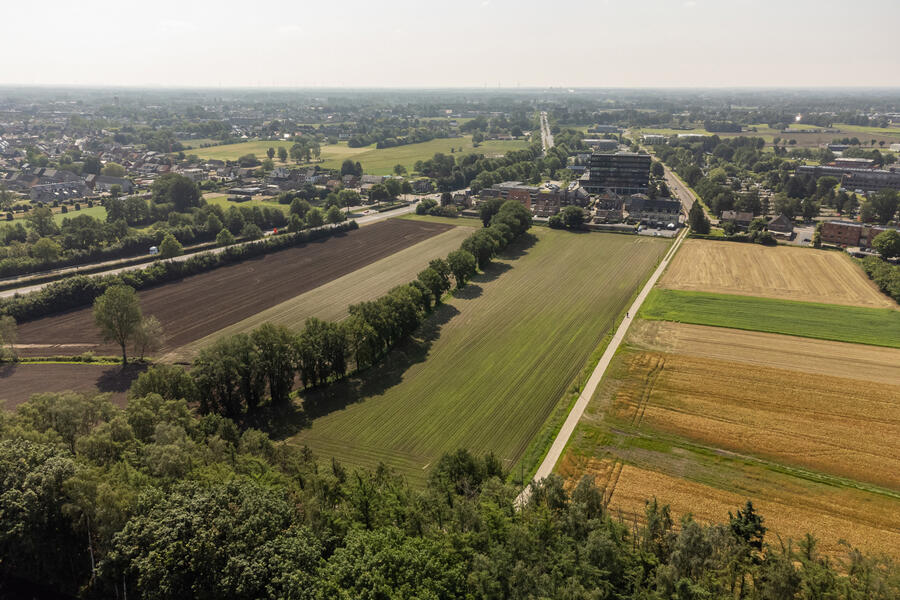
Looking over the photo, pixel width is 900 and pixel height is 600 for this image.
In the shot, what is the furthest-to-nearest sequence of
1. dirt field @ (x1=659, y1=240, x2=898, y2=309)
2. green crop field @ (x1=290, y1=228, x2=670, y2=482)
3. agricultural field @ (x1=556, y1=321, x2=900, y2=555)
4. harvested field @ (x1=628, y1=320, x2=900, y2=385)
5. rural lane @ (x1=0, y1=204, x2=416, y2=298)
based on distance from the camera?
rural lane @ (x1=0, y1=204, x2=416, y2=298) < dirt field @ (x1=659, y1=240, x2=898, y2=309) < harvested field @ (x1=628, y1=320, x2=900, y2=385) < green crop field @ (x1=290, y1=228, x2=670, y2=482) < agricultural field @ (x1=556, y1=321, x2=900, y2=555)

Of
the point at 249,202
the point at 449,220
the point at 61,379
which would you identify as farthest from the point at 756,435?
the point at 249,202

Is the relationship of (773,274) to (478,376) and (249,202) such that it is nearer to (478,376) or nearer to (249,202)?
(478,376)

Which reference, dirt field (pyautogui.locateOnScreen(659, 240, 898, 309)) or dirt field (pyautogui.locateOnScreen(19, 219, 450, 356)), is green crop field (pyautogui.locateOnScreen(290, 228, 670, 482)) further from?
dirt field (pyautogui.locateOnScreen(19, 219, 450, 356))

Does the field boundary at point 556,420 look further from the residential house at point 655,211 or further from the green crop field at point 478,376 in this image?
the residential house at point 655,211

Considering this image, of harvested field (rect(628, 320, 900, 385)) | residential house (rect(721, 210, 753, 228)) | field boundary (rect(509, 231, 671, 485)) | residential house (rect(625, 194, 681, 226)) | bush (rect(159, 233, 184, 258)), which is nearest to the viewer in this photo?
field boundary (rect(509, 231, 671, 485))

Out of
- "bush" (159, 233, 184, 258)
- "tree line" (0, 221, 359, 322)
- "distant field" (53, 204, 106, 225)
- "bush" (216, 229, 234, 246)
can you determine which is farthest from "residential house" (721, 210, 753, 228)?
"distant field" (53, 204, 106, 225)

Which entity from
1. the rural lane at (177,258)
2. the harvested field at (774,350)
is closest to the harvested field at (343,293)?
the rural lane at (177,258)
